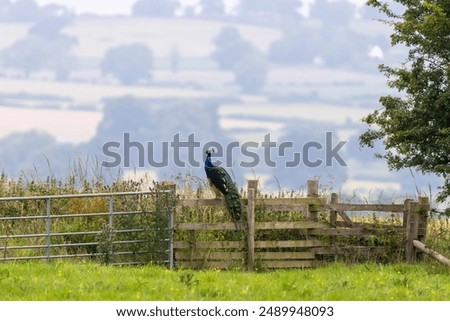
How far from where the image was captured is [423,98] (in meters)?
19.5

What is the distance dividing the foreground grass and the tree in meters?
5.74

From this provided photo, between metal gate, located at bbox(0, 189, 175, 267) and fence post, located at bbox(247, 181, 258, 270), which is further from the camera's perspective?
fence post, located at bbox(247, 181, 258, 270)

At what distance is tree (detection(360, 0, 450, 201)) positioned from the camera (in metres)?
19.4

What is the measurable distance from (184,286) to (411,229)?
8.57 meters

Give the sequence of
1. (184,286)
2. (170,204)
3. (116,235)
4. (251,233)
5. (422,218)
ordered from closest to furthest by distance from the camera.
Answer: (184,286) < (116,235) < (170,204) < (251,233) < (422,218)

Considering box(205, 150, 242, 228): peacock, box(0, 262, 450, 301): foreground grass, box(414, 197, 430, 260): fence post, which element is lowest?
box(0, 262, 450, 301): foreground grass

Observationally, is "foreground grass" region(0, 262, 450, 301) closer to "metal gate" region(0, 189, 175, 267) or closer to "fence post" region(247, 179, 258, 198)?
"metal gate" region(0, 189, 175, 267)

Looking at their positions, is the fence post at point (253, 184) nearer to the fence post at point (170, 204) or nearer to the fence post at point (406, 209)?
the fence post at point (170, 204)

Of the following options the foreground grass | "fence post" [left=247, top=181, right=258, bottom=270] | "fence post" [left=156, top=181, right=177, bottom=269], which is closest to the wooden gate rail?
"fence post" [left=247, top=181, right=258, bottom=270]

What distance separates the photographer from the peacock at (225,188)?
722 inches

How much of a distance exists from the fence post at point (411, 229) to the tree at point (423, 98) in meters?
0.95

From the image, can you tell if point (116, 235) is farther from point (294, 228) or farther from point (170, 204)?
point (294, 228)

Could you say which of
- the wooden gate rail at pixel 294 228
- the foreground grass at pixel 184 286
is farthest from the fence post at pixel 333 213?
the foreground grass at pixel 184 286

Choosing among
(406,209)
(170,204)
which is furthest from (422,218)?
(170,204)
